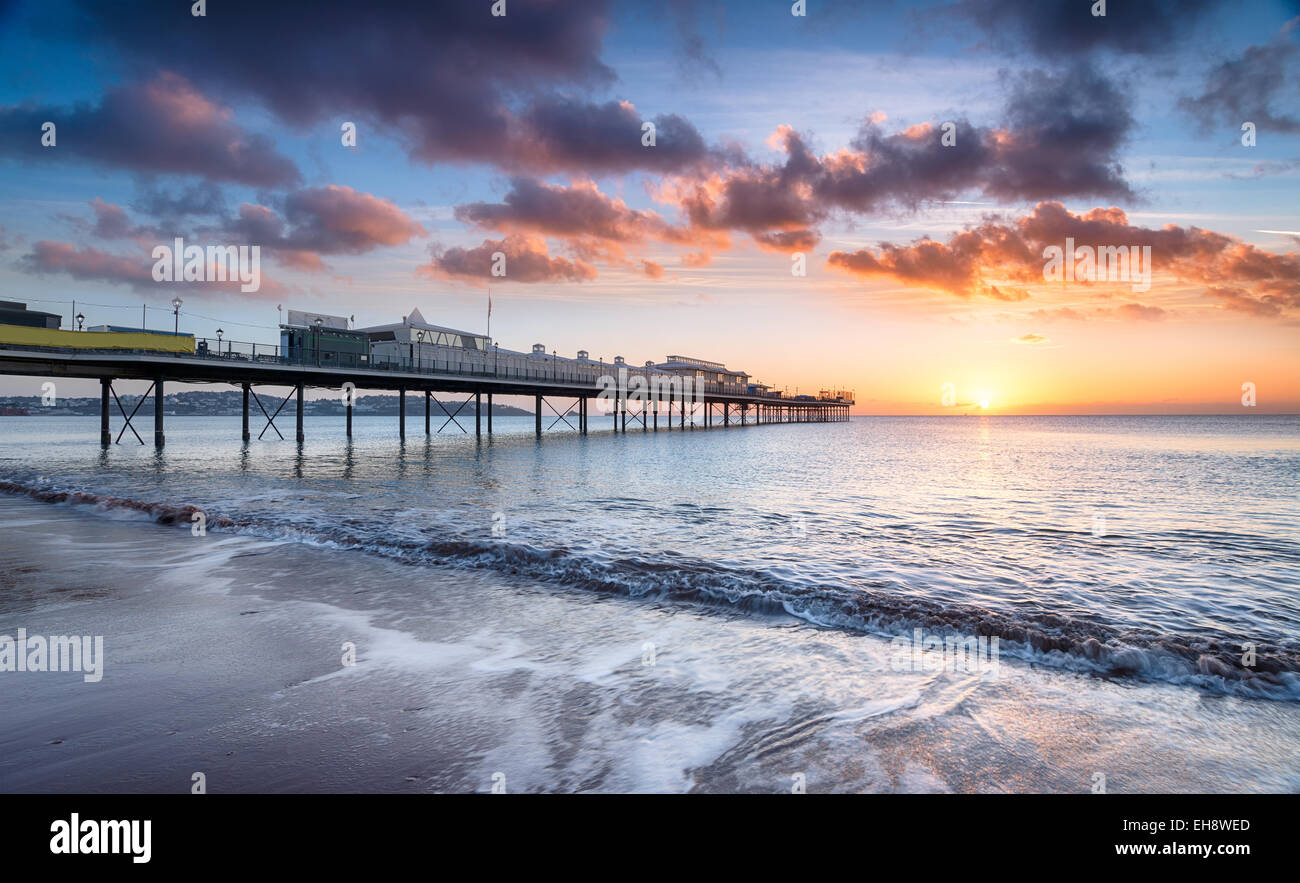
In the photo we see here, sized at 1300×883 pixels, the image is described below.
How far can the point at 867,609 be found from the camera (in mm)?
8641

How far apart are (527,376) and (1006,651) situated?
52.2 meters

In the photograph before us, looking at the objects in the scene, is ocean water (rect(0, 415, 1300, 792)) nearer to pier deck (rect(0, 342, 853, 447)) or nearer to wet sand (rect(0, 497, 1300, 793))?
wet sand (rect(0, 497, 1300, 793))

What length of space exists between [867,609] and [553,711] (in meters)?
5.17

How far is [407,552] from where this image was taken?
39.8 ft

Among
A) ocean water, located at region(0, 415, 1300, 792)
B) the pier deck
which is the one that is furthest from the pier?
ocean water, located at region(0, 415, 1300, 792)

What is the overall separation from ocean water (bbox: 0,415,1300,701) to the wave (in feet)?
0.12
